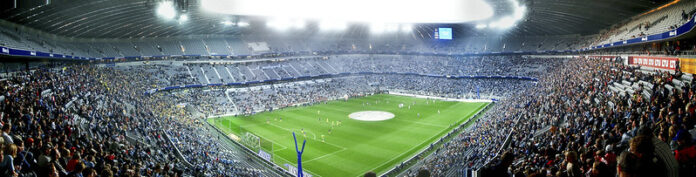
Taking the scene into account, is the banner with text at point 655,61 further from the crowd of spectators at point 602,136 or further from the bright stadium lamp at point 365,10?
the bright stadium lamp at point 365,10

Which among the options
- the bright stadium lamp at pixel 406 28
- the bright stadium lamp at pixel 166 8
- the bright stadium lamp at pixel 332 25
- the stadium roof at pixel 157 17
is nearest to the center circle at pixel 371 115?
the stadium roof at pixel 157 17

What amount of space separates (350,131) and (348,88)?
27540 mm

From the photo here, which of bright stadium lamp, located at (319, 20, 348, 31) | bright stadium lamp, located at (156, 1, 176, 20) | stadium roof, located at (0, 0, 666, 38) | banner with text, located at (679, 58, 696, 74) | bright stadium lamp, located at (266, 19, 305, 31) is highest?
bright stadium lamp, located at (319, 20, 348, 31)

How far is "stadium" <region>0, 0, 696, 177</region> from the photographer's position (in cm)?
961

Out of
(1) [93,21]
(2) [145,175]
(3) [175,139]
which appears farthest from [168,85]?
(2) [145,175]

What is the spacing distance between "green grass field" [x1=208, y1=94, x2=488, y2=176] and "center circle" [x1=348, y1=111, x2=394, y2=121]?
3.08 ft

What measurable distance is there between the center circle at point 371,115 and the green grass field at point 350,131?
0.94 m

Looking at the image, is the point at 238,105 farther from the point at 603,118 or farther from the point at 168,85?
the point at 603,118

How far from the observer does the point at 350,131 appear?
33875 mm

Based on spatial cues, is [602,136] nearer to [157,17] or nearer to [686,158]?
[686,158]

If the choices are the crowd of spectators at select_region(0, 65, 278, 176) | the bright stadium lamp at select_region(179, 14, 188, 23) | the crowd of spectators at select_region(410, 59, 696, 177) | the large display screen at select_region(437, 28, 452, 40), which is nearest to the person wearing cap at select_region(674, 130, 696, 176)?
the crowd of spectators at select_region(410, 59, 696, 177)

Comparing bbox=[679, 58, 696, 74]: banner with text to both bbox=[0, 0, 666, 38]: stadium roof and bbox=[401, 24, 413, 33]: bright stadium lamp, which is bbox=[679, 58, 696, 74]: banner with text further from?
bbox=[401, 24, 413, 33]: bright stadium lamp

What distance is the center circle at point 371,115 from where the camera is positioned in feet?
130

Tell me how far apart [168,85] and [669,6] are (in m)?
52.0
